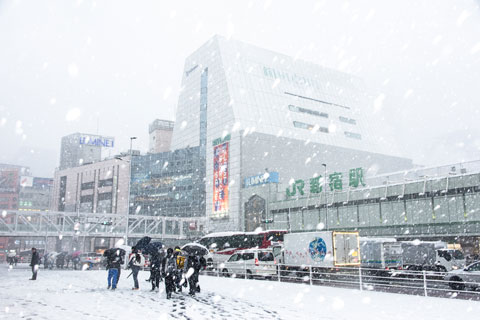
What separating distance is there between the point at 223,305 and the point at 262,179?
49.4 metres

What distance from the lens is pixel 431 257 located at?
31.6m

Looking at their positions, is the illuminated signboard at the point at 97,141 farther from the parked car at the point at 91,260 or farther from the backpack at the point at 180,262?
the backpack at the point at 180,262

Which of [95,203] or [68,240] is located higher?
[95,203]

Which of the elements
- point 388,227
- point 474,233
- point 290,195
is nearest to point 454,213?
point 474,233

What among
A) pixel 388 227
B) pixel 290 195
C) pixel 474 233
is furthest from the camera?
pixel 290 195

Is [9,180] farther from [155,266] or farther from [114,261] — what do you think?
[155,266]

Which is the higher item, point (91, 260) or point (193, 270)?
point (193, 270)

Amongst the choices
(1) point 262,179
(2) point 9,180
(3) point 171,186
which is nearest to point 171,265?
(1) point 262,179

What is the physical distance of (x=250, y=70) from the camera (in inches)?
2980

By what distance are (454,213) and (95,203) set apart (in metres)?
96.7

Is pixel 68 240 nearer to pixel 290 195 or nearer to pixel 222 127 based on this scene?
pixel 222 127

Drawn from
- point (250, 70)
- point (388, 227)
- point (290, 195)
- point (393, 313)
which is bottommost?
point (393, 313)

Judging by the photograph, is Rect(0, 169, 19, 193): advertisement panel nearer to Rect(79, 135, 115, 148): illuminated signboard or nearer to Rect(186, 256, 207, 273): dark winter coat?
Rect(79, 135, 115, 148): illuminated signboard

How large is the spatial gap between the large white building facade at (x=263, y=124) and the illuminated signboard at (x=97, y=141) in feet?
256
